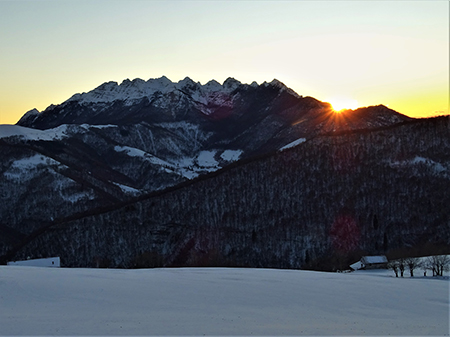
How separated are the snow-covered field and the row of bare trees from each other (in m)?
25.3

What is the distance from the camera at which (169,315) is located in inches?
2165

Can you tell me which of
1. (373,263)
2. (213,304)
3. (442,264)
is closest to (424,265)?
(442,264)

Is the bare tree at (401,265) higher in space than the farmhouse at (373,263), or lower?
higher

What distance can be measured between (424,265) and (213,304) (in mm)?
67520

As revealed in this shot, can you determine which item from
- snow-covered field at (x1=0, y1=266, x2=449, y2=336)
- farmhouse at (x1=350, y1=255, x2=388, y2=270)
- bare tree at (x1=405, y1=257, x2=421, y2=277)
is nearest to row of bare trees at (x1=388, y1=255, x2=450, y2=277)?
bare tree at (x1=405, y1=257, x2=421, y2=277)

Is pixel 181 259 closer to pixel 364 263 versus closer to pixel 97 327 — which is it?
pixel 364 263

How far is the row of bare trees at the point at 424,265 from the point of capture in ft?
359

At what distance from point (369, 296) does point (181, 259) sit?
120m

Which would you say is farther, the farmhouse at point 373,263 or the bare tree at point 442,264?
the farmhouse at point 373,263

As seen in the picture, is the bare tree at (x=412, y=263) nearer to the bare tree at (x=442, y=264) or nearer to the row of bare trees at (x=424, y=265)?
the row of bare trees at (x=424, y=265)

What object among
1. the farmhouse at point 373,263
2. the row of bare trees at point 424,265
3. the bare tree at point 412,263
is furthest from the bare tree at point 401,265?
the farmhouse at point 373,263

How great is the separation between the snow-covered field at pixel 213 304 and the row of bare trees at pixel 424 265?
2532cm

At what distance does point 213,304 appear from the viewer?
6194cm

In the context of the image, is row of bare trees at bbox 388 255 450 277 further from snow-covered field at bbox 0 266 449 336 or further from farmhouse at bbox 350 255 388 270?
snow-covered field at bbox 0 266 449 336
